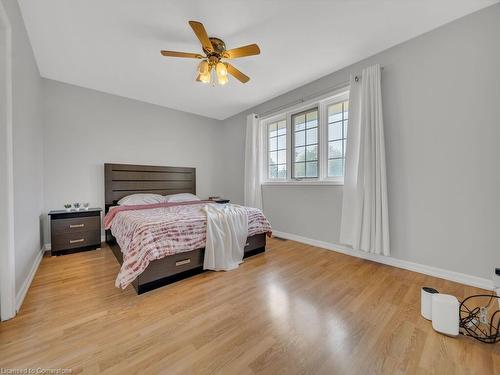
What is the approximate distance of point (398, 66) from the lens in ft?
7.71

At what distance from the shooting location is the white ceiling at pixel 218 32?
182 cm

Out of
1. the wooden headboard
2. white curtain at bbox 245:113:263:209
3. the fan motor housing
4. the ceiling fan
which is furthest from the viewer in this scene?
white curtain at bbox 245:113:263:209

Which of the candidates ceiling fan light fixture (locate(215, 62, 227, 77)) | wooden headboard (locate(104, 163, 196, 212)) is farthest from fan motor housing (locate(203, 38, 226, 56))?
wooden headboard (locate(104, 163, 196, 212))

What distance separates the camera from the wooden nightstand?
2754mm

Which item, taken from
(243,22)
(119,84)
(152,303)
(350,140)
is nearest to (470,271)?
(350,140)

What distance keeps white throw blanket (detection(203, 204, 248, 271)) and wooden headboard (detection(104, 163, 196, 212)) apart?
6.60 ft

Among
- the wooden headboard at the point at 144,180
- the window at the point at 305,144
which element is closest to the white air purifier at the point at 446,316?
the window at the point at 305,144

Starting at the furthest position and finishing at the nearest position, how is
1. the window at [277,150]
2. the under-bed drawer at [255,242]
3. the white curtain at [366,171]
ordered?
the window at [277,150]
the under-bed drawer at [255,242]
the white curtain at [366,171]

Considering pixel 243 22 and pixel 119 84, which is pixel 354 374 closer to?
pixel 243 22

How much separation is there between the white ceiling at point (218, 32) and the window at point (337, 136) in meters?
0.56

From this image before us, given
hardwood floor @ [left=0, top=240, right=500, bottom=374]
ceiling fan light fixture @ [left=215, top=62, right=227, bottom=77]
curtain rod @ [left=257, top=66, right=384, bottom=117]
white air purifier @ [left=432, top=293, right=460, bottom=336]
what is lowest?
hardwood floor @ [left=0, top=240, right=500, bottom=374]

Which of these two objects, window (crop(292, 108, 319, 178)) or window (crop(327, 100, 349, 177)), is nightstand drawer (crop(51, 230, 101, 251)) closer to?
window (crop(292, 108, 319, 178))

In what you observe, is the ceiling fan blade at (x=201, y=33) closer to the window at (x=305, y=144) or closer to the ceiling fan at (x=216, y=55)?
the ceiling fan at (x=216, y=55)

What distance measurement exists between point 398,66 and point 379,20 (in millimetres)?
623
